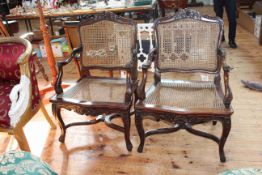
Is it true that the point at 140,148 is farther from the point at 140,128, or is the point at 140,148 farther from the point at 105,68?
the point at 105,68

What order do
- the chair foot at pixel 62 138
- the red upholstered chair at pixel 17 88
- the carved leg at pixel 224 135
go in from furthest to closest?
the chair foot at pixel 62 138
the red upholstered chair at pixel 17 88
the carved leg at pixel 224 135

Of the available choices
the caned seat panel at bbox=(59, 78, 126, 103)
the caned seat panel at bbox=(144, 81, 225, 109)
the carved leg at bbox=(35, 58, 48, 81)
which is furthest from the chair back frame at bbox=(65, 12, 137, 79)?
the carved leg at bbox=(35, 58, 48, 81)

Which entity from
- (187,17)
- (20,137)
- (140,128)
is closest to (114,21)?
(187,17)

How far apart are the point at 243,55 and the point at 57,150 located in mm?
2834

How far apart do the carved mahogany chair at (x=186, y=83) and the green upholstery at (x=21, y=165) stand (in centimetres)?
77

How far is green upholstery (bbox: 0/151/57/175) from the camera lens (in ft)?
4.10

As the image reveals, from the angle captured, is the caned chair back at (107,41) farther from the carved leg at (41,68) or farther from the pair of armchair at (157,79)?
the carved leg at (41,68)

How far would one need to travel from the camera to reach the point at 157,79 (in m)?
2.16

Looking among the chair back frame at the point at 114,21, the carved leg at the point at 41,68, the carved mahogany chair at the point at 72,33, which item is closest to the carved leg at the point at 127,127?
the chair back frame at the point at 114,21

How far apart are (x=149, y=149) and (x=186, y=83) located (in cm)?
59

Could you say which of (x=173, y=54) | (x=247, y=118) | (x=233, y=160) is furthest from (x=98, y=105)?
(x=247, y=118)

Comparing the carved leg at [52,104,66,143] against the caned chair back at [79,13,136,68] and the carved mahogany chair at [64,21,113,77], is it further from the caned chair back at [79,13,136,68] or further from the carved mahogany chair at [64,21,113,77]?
the carved mahogany chair at [64,21,113,77]

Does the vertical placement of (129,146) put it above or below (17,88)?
below

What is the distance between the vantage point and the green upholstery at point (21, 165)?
49.2 inches
